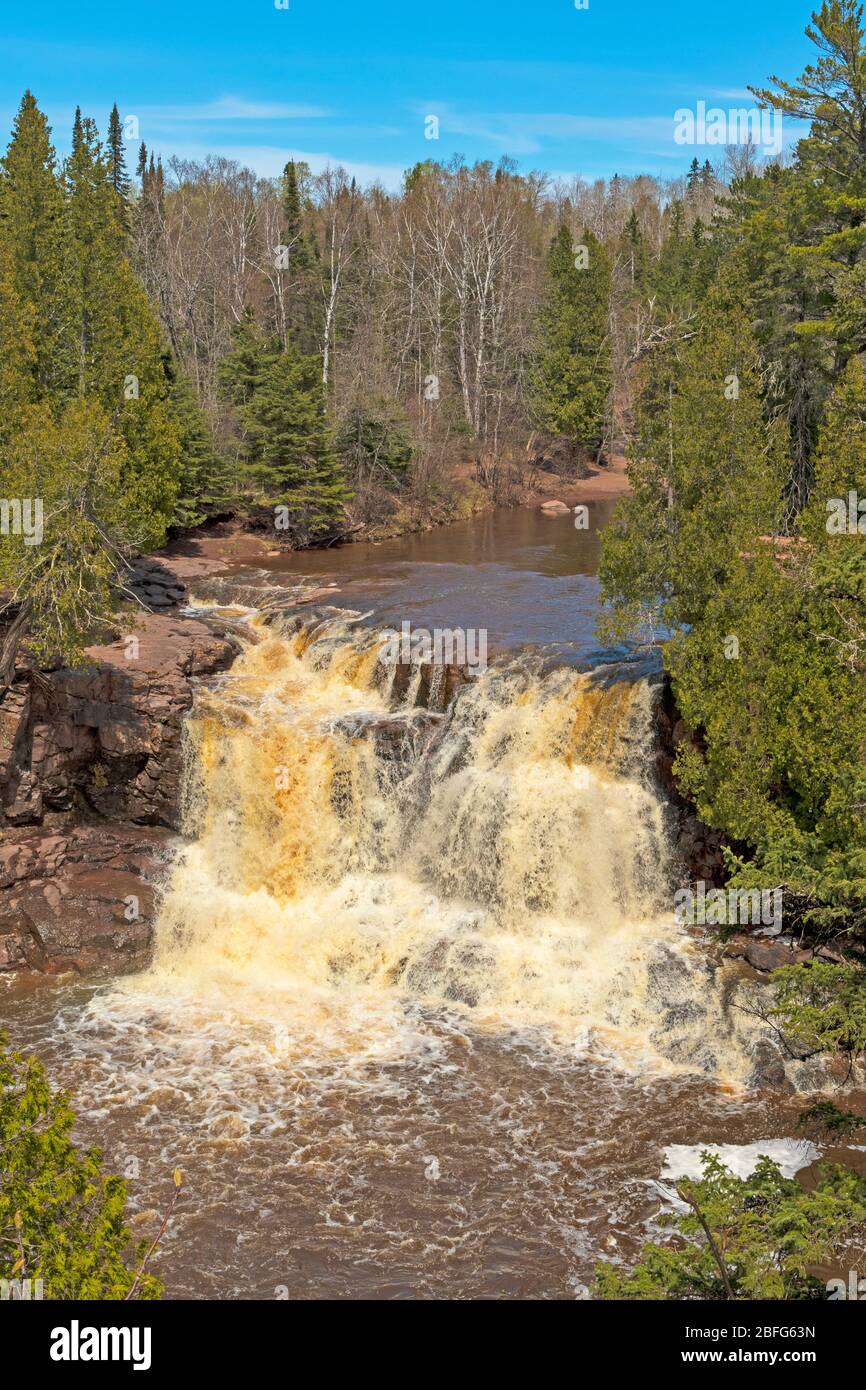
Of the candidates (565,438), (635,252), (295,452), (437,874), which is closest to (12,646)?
(437,874)

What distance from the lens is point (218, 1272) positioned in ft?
44.4

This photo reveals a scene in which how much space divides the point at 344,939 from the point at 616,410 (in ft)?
178

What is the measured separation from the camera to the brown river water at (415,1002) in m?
14.4

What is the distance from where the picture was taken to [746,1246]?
9.93 meters

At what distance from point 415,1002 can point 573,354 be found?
159ft
